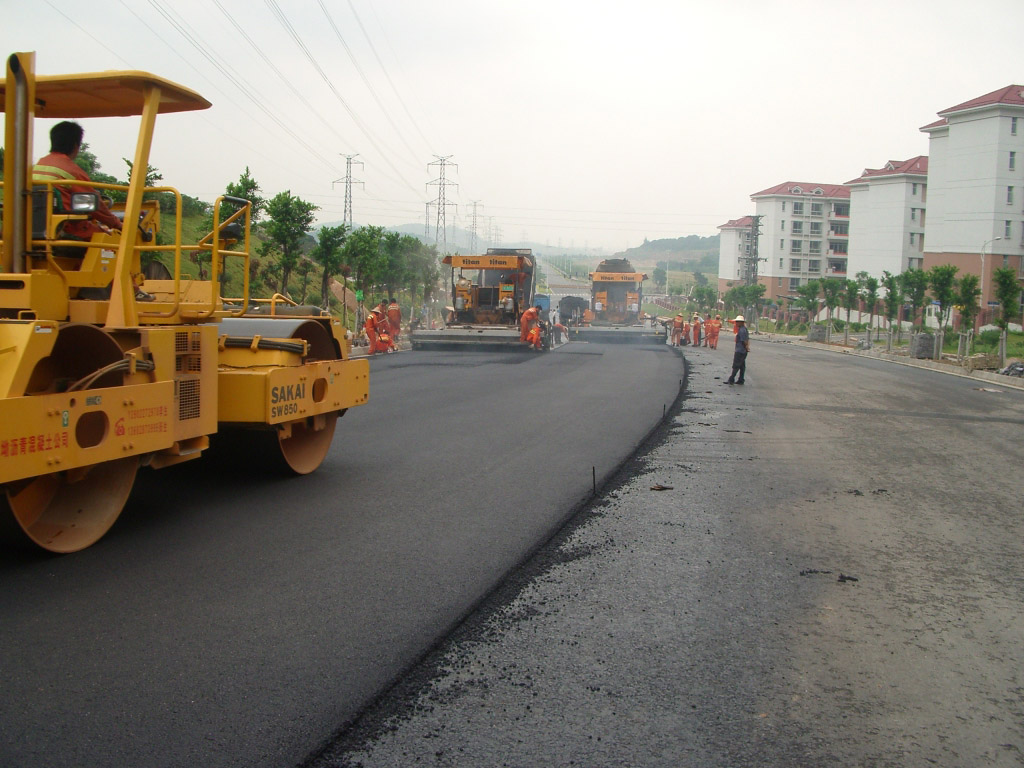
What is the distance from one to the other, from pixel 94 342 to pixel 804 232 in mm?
105809

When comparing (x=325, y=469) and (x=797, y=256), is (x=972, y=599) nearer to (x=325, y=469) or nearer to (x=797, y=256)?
(x=325, y=469)

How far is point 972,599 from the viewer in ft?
16.9

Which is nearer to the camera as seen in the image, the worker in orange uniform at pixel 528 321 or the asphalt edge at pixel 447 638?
the asphalt edge at pixel 447 638

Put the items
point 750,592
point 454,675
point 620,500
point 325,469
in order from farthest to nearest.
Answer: point 325,469, point 620,500, point 750,592, point 454,675

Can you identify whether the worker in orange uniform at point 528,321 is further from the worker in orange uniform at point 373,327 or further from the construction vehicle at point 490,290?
the worker in orange uniform at point 373,327

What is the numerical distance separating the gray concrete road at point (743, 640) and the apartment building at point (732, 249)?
357ft

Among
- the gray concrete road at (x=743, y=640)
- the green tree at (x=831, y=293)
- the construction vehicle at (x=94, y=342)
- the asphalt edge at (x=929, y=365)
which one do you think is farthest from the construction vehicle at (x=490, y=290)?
the green tree at (x=831, y=293)

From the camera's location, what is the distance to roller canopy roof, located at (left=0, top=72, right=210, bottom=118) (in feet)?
18.6

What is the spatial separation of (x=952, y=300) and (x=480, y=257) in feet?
73.4

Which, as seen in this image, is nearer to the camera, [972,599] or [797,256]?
[972,599]

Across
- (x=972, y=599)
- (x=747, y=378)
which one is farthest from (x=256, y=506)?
(x=747, y=378)

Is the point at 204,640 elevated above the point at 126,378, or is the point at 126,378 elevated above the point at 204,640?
the point at 126,378

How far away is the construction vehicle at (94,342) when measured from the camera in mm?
4668

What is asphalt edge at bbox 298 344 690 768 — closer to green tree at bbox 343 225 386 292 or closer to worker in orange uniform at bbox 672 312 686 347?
green tree at bbox 343 225 386 292
